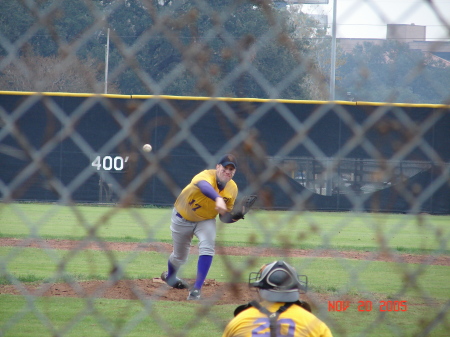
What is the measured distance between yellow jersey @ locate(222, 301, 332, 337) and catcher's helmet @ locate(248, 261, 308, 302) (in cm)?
5

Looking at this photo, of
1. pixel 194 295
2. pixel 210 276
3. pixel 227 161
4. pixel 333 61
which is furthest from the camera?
pixel 210 276

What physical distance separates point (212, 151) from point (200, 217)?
29.6 feet

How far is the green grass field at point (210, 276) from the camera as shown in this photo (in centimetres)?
178

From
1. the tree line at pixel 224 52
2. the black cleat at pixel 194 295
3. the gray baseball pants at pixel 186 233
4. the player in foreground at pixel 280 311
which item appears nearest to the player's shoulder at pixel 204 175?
the gray baseball pants at pixel 186 233

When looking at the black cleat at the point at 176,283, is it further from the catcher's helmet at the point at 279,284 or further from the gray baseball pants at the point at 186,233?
the catcher's helmet at the point at 279,284

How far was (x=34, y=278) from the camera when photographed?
248 inches

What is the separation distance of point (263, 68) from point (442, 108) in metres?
0.83

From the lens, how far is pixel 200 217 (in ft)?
19.6

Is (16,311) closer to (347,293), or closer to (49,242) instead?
(347,293)

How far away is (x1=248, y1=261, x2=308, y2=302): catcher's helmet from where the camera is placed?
2244 mm

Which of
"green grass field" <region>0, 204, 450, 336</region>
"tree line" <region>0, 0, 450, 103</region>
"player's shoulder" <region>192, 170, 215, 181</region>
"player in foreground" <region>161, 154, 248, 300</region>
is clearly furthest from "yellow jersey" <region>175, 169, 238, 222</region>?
"tree line" <region>0, 0, 450, 103</region>

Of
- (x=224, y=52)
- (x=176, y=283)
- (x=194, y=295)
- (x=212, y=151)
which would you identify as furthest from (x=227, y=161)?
(x=212, y=151)

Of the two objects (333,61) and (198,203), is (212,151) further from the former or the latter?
(333,61)

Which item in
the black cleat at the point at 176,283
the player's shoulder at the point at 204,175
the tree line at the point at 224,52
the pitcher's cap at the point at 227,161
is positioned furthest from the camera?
the black cleat at the point at 176,283
